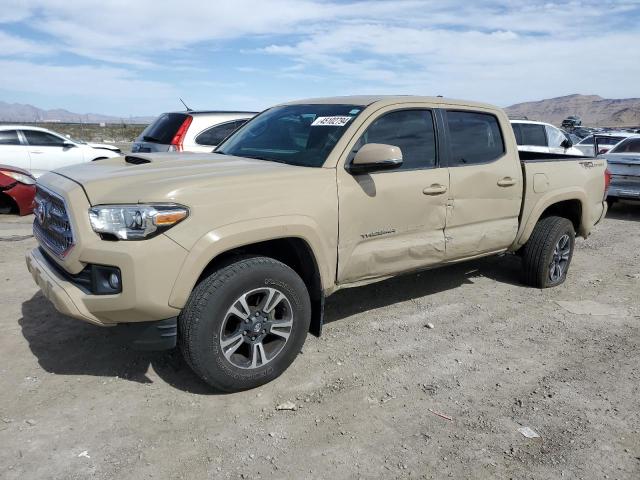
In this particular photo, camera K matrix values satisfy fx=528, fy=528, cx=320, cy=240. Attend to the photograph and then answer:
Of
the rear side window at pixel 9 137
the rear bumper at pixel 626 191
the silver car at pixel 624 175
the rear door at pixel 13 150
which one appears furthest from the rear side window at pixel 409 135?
the rear side window at pixel 9 137

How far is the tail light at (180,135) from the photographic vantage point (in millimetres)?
7891

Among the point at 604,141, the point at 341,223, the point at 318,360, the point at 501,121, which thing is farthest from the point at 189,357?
the point at 604,141

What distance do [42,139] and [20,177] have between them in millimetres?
4151

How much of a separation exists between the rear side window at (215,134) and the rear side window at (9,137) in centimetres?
606

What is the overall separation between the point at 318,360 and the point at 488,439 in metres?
1.34

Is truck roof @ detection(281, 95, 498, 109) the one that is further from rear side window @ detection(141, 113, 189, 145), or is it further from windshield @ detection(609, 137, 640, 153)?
windshield @ detection(609, 137, 640, 153)

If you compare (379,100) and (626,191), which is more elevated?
(379,100)

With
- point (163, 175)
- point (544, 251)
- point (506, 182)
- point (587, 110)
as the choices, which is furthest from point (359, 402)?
point (587, 110)

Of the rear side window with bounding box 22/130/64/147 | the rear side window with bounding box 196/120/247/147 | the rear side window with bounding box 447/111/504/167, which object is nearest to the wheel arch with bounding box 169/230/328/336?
the rear side window with bounding box 447/111/504/167

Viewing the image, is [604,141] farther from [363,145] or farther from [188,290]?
[188,290]

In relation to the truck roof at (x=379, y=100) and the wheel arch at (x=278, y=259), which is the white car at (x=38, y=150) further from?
the wheel arch at (x=278, y=259)

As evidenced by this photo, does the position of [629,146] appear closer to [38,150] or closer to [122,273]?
[122,273]

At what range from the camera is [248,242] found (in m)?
3.20

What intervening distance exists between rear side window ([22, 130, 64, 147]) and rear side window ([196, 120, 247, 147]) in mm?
5737
